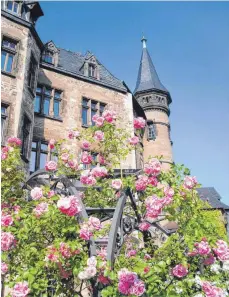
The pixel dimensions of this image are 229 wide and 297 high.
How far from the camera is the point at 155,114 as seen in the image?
21.6m

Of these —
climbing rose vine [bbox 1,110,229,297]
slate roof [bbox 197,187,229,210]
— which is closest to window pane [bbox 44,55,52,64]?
climbing rose vine [bbox 1,110,229,297]

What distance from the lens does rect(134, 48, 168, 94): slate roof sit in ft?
75.5

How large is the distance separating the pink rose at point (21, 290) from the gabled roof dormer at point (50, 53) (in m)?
13.7

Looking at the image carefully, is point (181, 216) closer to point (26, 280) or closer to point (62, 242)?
point (62, 242)

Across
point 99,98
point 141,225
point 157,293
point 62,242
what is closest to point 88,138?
point 141,225

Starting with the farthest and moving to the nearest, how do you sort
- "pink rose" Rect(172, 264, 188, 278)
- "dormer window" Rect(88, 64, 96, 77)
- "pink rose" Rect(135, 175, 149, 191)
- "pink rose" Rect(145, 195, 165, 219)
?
"dormer window" Rect(88, 64, 96, 77)
"pink rose" Rect(135, 175, 149, 191)
"pink rose" Rect(145, 195, 165, 219)
"pink rose" Rect(172, 264, 188, 278)

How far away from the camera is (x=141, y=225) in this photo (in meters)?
4.71

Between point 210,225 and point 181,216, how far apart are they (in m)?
0.43

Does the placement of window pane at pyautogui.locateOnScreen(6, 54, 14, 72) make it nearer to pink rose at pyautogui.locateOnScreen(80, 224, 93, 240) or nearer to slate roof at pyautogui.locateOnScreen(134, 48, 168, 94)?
pink rose at pyautogui.locateOnScreen(80, 224, 93, 240)

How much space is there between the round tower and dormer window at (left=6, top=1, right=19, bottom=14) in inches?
449

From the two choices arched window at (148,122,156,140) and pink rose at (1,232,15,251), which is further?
arched window at (148,122,156,140)

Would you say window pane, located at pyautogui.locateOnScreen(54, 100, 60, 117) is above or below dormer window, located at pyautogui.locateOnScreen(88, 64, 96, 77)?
below

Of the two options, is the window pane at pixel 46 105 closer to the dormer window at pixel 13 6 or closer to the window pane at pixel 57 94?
the window pane at pixel 57 94

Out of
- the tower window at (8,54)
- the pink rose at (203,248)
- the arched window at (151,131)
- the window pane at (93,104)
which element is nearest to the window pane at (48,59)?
the window pane at (93,104)
